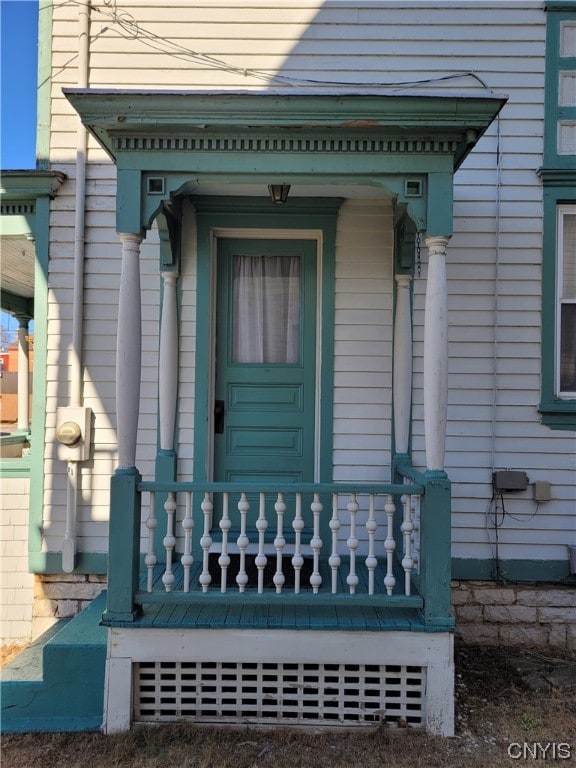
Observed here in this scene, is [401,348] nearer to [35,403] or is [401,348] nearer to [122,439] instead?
[122,439]

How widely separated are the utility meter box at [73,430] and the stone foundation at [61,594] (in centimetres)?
84

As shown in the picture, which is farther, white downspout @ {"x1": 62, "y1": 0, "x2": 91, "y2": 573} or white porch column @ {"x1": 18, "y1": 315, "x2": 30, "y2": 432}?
white porch column @ {"x1": 18, "y1": 315, "x2": 30, "y2": 432}

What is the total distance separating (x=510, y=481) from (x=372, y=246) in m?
1.88

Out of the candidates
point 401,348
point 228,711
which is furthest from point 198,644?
point 401,348

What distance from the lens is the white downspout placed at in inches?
138

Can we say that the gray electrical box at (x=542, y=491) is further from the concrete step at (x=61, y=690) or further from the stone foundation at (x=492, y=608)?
the concrete step at (x=61, y=690)

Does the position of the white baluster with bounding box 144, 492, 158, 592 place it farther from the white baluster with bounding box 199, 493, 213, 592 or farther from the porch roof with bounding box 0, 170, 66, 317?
the porch roof with bounding box 0, 170, 66, 317

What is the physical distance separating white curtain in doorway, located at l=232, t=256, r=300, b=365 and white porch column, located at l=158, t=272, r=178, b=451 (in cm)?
44

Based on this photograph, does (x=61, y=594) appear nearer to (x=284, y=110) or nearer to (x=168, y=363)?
(x=168, y=363)

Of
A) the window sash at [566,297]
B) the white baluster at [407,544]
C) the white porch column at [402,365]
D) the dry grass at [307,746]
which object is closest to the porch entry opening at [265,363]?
the white porch column at [402,365]

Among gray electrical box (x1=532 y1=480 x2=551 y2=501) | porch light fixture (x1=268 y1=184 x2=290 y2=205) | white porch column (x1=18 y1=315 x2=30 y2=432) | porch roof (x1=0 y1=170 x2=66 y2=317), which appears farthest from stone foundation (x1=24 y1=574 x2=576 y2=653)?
porch light fixture (x1=268 y1=184 x2=290 y2=205)

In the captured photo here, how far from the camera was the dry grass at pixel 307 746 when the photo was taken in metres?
2.33

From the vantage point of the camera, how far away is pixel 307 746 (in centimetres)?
246

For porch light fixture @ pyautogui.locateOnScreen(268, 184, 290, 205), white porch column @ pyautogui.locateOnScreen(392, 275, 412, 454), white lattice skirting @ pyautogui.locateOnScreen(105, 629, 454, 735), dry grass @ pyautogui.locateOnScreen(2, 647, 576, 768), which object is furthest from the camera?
white porch column @ pyautogui.locateOnScreen(392, 275, 412, 454)
